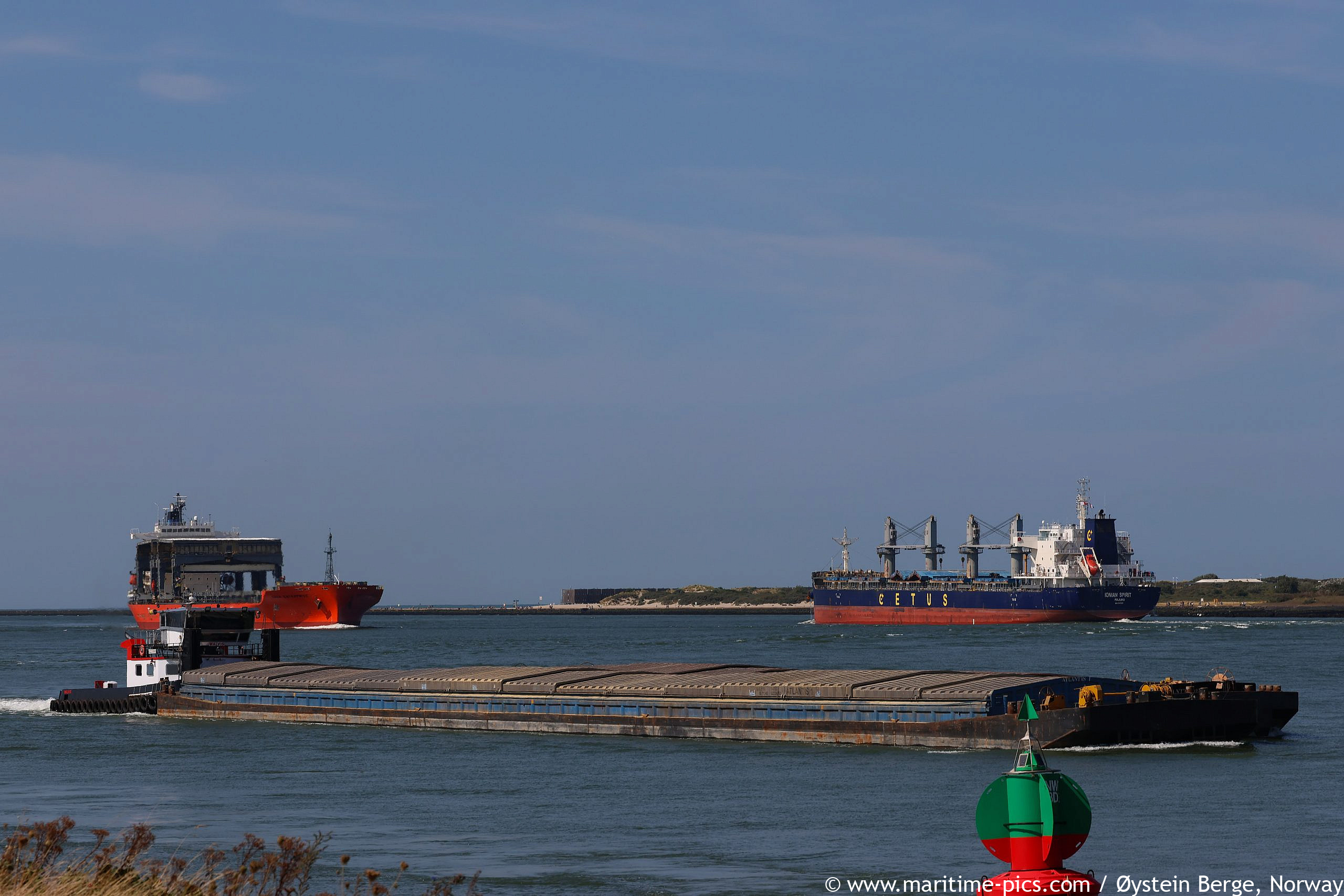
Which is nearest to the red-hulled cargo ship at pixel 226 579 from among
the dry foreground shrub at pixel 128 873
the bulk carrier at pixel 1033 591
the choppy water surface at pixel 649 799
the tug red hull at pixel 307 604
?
the tug red hull at pixel 307 604

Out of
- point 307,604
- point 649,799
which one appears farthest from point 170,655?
point 307,604

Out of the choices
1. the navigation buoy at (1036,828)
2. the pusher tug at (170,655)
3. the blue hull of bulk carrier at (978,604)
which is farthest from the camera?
the blue hull of bulk carrier at (978,604)

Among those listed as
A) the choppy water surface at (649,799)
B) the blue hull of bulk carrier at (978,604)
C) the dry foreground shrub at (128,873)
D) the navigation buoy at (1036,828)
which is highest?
the blue hull of bulk carrier at (978,604)

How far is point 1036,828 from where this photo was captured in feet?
25.3

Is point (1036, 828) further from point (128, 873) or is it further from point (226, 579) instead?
point (226, 579)

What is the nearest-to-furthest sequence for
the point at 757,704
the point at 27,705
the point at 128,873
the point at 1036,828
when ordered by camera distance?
1. the point at 1036,828
2. the point at 128,873
3. the point at 757,704
4. the point at 27,705

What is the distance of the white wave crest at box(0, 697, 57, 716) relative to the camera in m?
65.5

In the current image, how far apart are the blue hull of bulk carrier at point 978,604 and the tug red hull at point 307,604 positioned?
2018 inches

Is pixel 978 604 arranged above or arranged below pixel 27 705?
above

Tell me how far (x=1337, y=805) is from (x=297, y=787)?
25.1 m

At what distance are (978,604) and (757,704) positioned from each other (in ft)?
358

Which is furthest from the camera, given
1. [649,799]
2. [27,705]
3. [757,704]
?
[27,705]

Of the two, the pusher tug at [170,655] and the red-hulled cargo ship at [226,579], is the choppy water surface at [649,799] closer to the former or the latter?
the pusher tug at [170,655]

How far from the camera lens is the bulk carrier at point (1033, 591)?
149 meters
